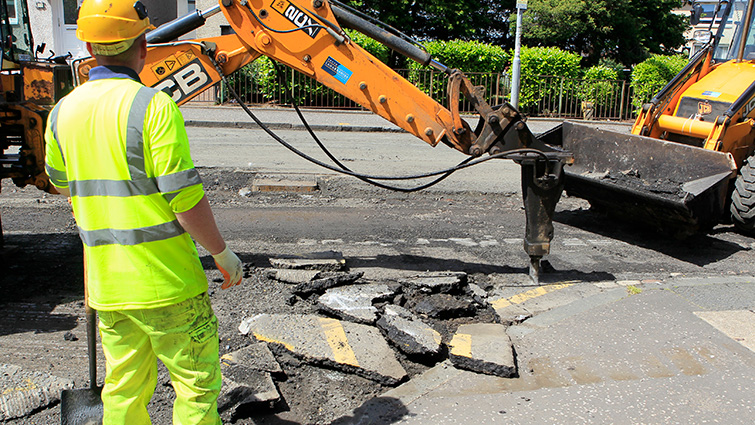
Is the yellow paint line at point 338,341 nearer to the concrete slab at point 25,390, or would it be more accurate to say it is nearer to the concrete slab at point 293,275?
the concrete slab at point 293,275

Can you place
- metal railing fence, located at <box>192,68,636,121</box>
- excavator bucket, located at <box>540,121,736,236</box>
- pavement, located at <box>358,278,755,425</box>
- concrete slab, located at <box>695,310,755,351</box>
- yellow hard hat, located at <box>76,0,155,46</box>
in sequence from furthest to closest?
metal railing fence, located at <box>192,68,636,121</box> < excavator bucket, located at <box>540,121,736,236</box> < concrete slab, located at <box>695,310,755,351</box> < pavement, located at <box>358,278,755,425</box> < yellow hard hat, located at <box>76,0,155,46</box>

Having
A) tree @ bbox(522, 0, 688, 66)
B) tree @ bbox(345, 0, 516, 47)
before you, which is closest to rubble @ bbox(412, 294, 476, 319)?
tree @ bbox(345, 0, 516, 47)

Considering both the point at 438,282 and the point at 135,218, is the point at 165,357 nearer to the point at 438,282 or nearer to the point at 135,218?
the point at 135,218

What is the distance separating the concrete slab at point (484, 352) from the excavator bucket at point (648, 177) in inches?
119

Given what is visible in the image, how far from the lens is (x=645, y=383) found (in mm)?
3795

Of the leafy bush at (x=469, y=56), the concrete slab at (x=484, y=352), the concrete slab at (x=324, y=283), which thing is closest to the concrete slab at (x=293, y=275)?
the concrete slab at (x=324, y=283)

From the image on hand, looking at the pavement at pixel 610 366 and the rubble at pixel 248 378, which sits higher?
the rubble at pixel 248 378

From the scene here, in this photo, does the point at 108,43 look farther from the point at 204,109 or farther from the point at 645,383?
the point at 204,109

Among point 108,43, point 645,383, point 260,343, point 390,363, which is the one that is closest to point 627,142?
point 645,383

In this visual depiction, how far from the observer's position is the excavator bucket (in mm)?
6191

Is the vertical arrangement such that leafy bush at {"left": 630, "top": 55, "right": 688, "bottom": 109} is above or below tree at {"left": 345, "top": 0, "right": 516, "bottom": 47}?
below

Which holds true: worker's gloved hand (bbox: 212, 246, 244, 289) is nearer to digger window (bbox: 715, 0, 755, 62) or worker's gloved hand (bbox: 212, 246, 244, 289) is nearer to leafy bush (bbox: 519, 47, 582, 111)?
digger window (bbox: 715, 0, 755, 62)

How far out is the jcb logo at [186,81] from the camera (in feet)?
16.2

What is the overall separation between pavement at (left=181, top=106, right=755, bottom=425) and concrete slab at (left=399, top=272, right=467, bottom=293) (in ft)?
1.15
